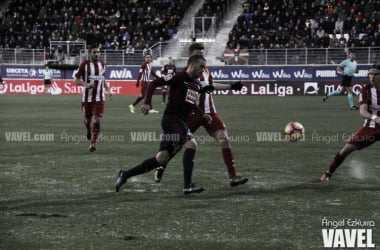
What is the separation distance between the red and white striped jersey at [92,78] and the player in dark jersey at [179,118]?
5.83 metres

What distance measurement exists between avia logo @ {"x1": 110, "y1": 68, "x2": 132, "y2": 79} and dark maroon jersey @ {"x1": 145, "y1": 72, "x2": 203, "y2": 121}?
107 ft

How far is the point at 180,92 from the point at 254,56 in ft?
99.2

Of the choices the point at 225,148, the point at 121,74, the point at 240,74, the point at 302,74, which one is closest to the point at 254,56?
the point at 240,74

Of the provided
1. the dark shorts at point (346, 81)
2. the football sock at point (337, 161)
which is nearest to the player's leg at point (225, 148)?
the football sock at point (337, 161)

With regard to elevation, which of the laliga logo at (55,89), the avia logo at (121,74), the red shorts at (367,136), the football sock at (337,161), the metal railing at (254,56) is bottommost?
the laliga logo at (55,89)

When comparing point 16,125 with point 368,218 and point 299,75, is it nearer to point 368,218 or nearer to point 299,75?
point 368,218

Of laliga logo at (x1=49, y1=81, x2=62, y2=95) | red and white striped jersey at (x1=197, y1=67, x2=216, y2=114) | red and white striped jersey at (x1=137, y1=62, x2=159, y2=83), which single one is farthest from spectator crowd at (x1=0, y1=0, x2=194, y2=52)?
red and white striped jersey at (x1=197, y1=67, x2=216, y2=114)

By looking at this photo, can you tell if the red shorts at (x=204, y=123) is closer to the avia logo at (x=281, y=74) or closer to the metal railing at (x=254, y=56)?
the metal railing at (x=254, y=56)

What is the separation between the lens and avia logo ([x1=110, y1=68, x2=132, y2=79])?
4191cm

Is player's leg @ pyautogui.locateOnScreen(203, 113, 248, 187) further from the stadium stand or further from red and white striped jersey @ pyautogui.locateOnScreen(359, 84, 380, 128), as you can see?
the stadium stand

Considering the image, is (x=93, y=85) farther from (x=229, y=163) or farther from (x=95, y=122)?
(x=229, y=163)

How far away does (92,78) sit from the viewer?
15.1 m

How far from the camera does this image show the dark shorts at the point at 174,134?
9.21 metres

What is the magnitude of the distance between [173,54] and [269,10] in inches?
257
